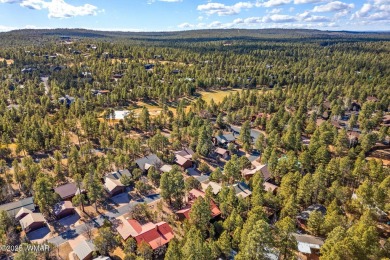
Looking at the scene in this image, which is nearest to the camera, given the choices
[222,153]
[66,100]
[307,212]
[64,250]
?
[64,250]

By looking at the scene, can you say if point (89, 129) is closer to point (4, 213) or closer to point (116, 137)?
point (116, 137)

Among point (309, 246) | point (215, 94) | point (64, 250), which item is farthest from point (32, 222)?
point (215, 94)

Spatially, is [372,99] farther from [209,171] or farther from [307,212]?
[307,212]

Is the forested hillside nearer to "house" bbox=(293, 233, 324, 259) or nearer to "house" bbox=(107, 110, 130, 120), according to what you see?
"house" bbox=(293, 233, 324, 259)

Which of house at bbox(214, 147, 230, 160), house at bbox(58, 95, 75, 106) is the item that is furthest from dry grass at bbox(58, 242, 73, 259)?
house at bbox(58, 95, 75, 106)

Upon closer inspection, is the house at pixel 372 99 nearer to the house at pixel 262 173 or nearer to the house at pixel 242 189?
the house at pixel 262 173

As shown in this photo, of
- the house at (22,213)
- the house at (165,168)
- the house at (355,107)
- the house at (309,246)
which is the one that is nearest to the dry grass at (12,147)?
the house at (22,213)
